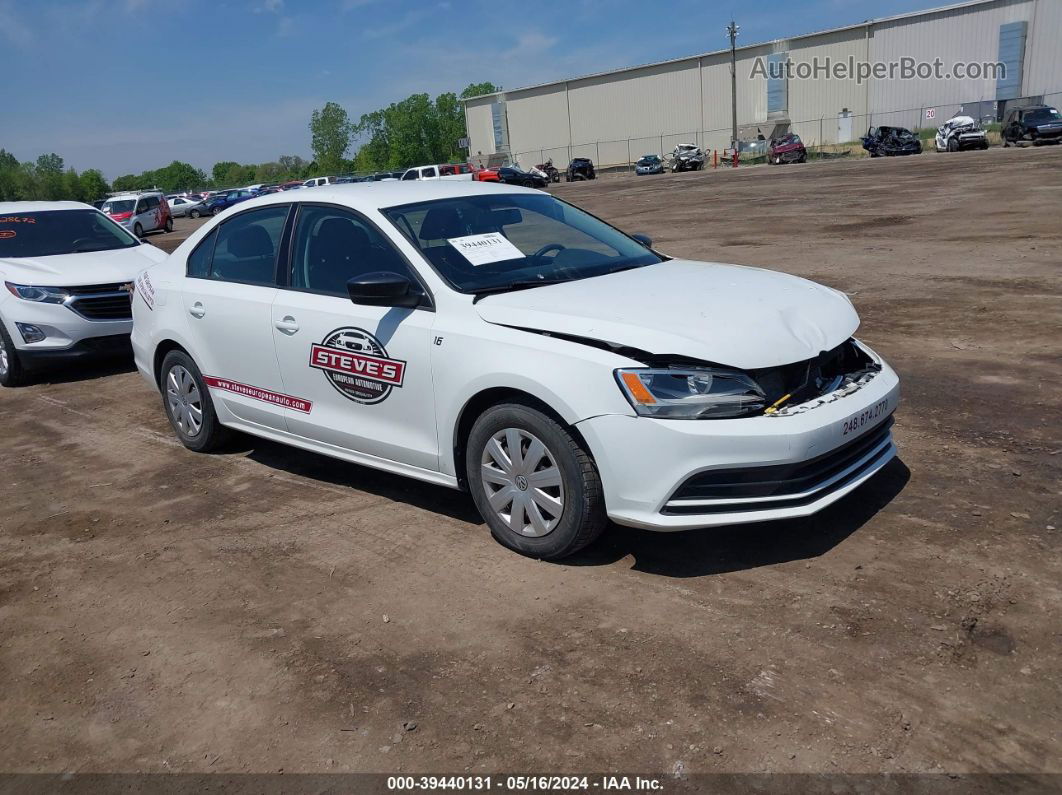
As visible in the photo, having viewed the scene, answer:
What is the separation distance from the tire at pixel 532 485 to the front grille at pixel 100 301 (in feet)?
18.9

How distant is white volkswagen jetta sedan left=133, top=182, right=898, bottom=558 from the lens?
11.8 ft

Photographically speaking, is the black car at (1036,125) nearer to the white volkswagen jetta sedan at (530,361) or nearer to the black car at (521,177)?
the black car at (521,177)

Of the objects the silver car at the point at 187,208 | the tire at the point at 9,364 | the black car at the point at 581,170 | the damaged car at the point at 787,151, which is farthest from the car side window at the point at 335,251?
the silver car at the point at 187,208

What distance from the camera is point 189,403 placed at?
235 inches

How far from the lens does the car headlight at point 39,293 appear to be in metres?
8.48

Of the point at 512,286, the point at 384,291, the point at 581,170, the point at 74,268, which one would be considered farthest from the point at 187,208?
the point at 512,286

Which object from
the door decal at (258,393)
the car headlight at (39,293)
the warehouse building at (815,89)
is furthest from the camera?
the warehouse building at (815,89)

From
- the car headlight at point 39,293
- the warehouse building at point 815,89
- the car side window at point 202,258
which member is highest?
the warehouse building at point 815,89

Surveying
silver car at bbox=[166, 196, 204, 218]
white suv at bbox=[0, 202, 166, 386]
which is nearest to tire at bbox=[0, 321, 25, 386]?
white suv at bbox=[0, 202, 166, 386]

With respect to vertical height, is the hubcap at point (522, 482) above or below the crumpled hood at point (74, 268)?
below

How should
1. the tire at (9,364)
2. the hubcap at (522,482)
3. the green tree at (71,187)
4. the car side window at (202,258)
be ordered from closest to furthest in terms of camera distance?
the hubcap at (522,482)
the car side window at (202,258)
the tire at (9,364)
the green tree at (71,187)

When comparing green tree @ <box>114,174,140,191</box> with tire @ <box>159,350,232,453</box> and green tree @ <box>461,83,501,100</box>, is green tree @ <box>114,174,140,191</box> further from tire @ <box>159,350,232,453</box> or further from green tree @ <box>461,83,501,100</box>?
tire @ <box>159,350,232,453</box>

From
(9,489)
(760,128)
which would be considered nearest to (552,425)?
(9,489)

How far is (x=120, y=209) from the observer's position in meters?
34.5
